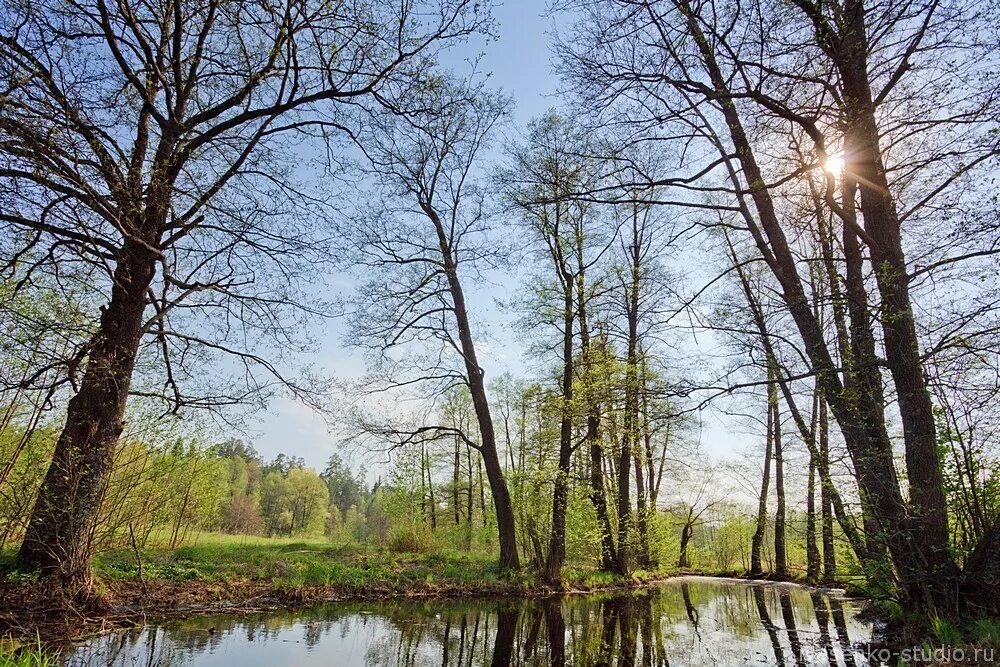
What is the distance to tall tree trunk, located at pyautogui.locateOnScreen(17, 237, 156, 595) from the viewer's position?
19.4ft

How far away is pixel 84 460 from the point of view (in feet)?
20.5

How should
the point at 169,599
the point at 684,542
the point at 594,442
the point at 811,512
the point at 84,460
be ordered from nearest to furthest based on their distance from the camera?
the point at 84,460
the point at 811,512
the point at 169,599
the point at 594,442
the point at 684,542

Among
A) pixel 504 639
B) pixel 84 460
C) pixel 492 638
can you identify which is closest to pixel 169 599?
pixel 84 460

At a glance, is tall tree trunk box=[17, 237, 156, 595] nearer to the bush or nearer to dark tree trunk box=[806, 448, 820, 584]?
dark tree trunk box=[806, 448, 820, 584]

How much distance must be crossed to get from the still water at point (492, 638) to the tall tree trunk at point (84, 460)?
3.89ft

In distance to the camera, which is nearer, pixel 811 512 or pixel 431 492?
pixel 811 512

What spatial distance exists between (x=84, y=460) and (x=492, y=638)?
17.8 ft

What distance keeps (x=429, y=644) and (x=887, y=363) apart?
236 inches

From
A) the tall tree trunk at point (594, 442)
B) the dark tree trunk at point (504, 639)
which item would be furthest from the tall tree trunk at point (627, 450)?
the dark tree trunk at point (504, 639)

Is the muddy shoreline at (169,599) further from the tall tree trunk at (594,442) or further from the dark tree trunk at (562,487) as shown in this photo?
the tall tree trunk at (594,442)

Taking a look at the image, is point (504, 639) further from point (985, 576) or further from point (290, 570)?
point (290, 570)

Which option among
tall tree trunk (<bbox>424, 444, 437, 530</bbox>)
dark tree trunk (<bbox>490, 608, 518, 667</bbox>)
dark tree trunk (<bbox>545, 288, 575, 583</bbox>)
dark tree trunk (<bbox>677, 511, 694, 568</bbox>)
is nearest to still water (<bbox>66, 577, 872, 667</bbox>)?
dark tree trunk (<bbox>490, 608, 518, 667</bbox>)

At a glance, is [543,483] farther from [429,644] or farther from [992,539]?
[992,539]

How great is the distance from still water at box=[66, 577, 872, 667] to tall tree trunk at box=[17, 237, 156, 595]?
1.19m
